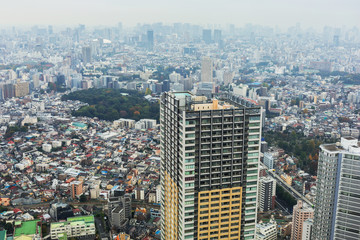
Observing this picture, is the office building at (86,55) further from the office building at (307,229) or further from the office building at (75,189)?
the office building at (307,229)

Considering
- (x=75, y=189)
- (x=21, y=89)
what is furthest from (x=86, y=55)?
(x=75, y=189)

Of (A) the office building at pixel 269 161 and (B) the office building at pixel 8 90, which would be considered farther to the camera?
(B) the office building at pixel 8 90

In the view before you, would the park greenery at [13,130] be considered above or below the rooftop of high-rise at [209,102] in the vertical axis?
below

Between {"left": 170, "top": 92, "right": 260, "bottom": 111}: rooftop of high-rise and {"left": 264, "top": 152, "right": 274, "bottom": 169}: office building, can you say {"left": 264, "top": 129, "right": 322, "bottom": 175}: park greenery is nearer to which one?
{"left": 264, "top": 152, "right": 274, "bottom": 169}: office building

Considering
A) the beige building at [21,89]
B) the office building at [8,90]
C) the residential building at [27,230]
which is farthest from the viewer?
the beige building at [21,89]

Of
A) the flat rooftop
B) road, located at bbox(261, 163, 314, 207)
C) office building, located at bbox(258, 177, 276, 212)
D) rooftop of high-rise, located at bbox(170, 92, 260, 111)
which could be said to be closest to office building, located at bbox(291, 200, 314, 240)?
office building, located at bbox(258, 177, 276, 212)

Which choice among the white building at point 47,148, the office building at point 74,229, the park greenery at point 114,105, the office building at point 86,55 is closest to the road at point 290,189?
the office building at point 74,229

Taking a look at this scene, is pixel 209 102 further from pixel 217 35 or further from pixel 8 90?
pixel 217 35
